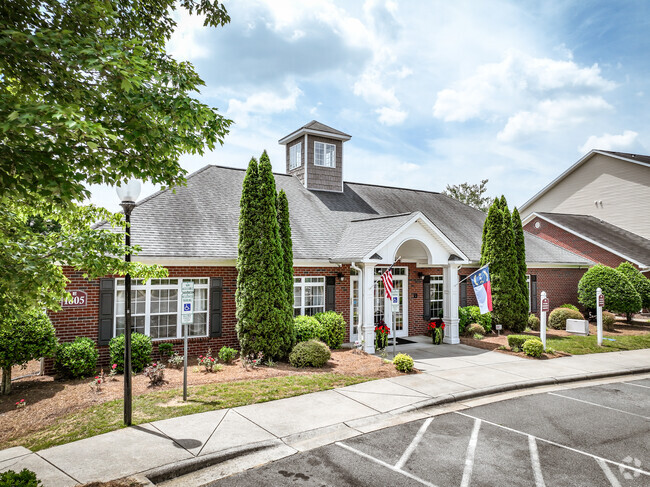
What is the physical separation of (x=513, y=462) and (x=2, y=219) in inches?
322

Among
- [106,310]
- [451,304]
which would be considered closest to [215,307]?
[106,310]

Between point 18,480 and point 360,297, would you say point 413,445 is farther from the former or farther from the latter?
point 360,297

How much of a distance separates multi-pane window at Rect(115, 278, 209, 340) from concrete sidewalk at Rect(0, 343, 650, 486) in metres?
5.25

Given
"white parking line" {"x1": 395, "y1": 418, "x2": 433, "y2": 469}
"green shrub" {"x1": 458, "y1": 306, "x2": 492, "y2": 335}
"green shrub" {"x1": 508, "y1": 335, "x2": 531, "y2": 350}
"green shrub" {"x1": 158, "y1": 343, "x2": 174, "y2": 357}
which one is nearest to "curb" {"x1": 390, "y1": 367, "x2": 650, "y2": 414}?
"white parking line" {"x1": 395, "y1": 418, "x2": 433, "y2": 469}

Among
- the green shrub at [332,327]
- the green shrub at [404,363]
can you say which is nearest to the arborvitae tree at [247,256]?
the green shrub at [332,327]

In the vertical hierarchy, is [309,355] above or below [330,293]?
below

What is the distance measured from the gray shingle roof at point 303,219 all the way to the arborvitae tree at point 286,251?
1127mm

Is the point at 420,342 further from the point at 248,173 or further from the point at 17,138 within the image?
the point at 17,138

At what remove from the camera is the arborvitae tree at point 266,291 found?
40.9 ft

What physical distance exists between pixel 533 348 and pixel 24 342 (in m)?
14.6

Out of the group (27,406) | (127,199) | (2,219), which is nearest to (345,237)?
(127,199)

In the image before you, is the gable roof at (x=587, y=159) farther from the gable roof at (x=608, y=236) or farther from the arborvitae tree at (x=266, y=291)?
the arborvitae tree at (x=266, y=291)

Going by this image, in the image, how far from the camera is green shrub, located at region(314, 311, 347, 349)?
14.5 metres

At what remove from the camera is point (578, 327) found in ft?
63.2
